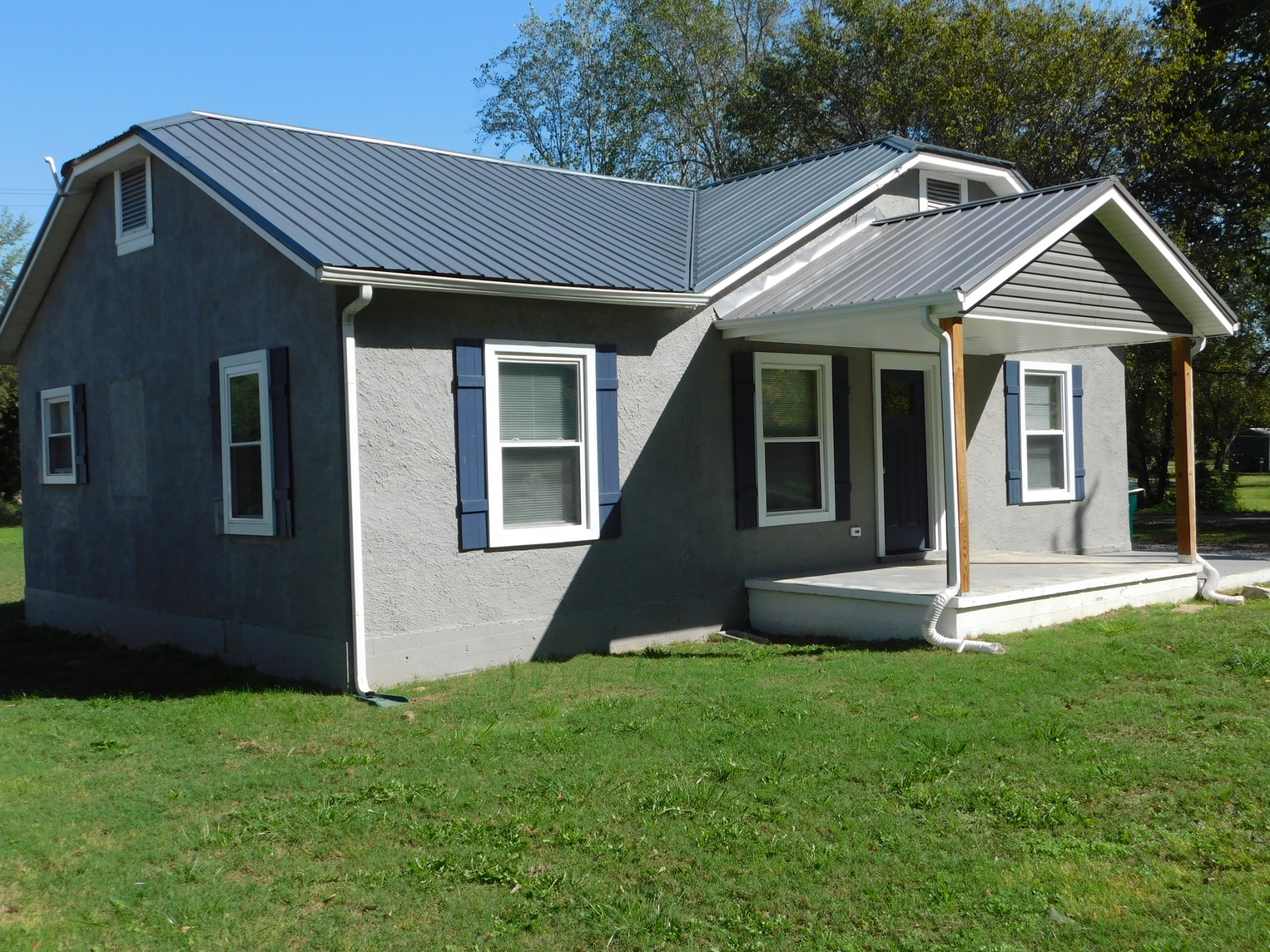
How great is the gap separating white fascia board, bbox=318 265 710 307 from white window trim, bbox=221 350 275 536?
1.48 metres

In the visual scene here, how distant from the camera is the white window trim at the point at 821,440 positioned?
1095 centimetres

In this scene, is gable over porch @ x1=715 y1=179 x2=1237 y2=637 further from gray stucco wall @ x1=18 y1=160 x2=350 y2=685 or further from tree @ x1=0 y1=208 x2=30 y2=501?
tree @ x1=0 y1=208 x2=30 y2=501

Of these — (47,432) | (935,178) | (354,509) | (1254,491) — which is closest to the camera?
(354,509)

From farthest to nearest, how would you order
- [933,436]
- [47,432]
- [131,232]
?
1. [47,432]
2. [933,436]
3. [131,232]

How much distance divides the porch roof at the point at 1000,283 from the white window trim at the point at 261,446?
3977mm

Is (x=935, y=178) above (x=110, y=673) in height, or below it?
above

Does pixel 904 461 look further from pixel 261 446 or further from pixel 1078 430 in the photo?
pixel 261 446

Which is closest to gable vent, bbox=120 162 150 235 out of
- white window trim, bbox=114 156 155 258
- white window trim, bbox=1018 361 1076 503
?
white window trim, bbox=114 156 155 258

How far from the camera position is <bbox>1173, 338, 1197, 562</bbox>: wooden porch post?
37.5 feet

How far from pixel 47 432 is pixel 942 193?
10.2 m

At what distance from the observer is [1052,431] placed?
535 inches

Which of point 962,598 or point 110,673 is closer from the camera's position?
point 962,598

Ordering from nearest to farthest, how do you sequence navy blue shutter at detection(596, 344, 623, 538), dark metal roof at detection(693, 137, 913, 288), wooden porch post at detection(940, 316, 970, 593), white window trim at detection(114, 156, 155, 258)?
wooden porch post at detection(940, 316, 970, 593)
navy blue shutter at detection(596, 344, 623, 538)
white window trim at detection(114, 156, 155, 258)
dark metal roof at detection(693, 137, 913, 288)

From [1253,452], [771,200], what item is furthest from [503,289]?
[1253,452]
